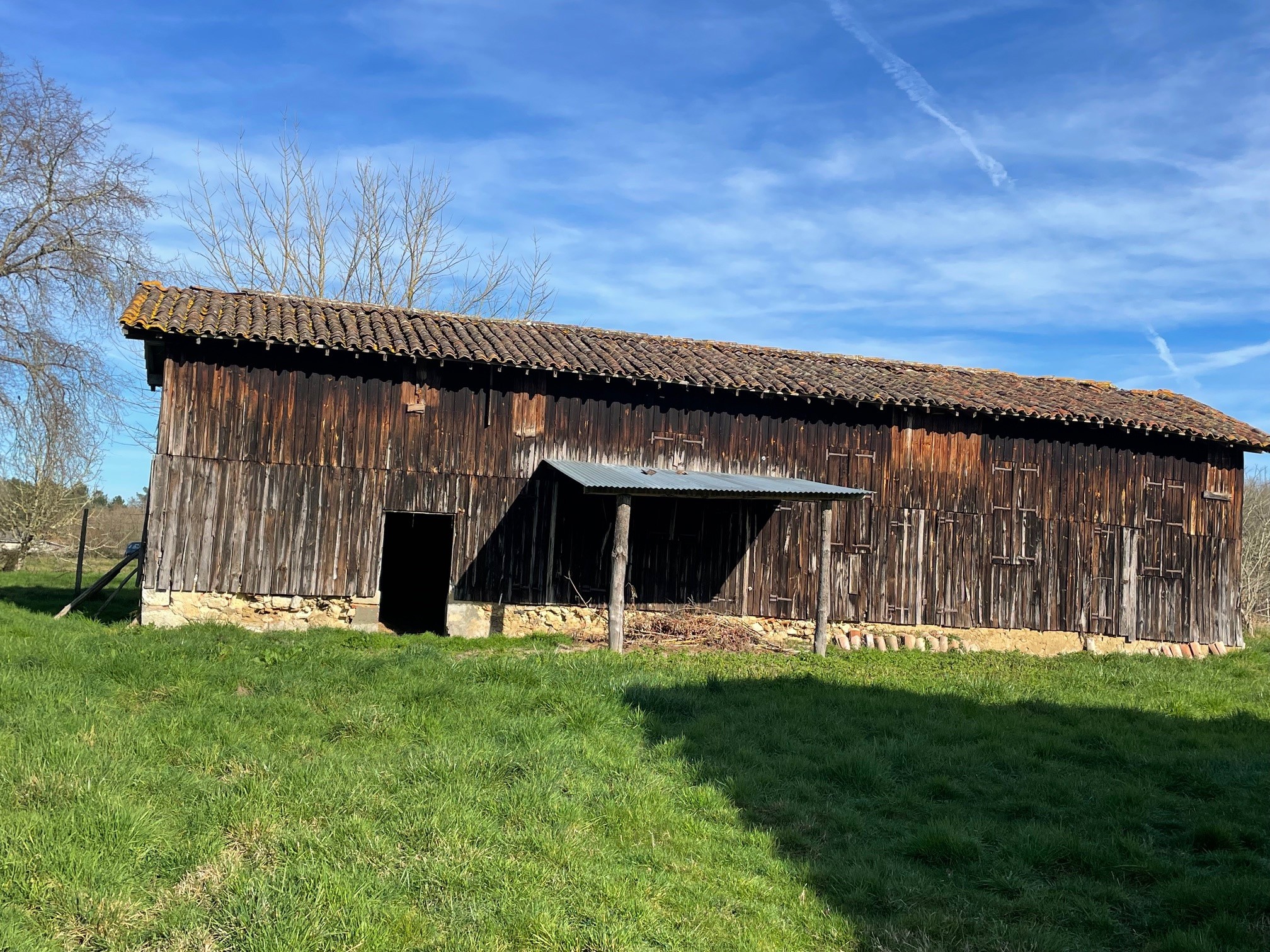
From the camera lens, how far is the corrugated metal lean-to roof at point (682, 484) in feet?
43.7

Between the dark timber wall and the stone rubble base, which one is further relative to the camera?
the dark timber wall

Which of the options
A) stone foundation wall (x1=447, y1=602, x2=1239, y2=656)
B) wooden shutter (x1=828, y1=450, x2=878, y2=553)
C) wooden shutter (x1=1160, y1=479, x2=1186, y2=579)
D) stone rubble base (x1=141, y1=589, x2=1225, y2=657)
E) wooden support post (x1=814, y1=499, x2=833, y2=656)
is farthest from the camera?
wooden shutter (x1=1160, y1=479, x2=1186, y2=579)

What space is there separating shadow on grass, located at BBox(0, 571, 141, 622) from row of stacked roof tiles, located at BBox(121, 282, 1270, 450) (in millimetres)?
4914

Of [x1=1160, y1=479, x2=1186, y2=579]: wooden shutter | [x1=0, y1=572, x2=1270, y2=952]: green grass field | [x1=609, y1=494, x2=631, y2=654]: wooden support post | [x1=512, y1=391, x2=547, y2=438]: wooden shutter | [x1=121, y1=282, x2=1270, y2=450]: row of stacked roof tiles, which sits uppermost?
[x1=121, y1=282, x2=1270, y2=450]: row of stacked roof tiles

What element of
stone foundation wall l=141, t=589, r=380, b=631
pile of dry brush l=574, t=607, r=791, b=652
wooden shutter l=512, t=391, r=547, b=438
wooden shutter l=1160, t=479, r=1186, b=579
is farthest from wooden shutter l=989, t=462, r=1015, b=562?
stone foundation wall l=141, t=589, r=380, b=631

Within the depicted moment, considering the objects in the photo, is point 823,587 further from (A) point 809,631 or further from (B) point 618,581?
(B) point 618,581

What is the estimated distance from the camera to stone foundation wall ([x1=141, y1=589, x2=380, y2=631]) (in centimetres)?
1424

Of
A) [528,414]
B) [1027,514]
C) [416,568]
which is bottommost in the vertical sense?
[416,568]

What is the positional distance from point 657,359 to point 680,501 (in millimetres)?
2735

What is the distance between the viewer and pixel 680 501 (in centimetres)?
1653

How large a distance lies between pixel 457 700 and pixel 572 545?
266 inches

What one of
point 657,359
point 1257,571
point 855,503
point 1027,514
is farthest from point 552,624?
point 1257,571

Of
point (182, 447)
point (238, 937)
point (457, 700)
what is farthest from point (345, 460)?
Answer: point (238, 937)

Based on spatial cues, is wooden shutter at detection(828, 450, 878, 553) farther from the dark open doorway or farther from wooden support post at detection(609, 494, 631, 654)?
the dark open doorway
